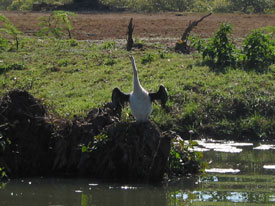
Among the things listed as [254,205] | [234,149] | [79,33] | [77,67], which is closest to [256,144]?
[234,149]

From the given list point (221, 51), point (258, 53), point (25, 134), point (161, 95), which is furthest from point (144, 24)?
point (25, 134)

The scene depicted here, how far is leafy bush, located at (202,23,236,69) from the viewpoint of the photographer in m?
17.3

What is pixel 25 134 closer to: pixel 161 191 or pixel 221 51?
pixel 161 191

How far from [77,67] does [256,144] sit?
593cm

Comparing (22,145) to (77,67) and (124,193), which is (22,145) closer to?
(124,193)

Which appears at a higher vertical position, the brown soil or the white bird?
the brown soil

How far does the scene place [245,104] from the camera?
1515cm

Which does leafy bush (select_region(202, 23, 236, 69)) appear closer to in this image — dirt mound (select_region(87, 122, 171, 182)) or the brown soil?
the brown soil

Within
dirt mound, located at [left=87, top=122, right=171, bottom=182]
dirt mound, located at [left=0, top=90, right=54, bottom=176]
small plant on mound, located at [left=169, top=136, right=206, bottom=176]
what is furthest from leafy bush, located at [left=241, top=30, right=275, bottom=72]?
dirt mound, located at [left=0, top=90, right=54, bottom=176]

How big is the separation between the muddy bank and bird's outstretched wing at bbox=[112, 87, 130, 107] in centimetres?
16

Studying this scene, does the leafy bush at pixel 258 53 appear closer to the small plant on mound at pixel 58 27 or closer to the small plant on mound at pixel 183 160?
the small plant on mound at pixel 183 160

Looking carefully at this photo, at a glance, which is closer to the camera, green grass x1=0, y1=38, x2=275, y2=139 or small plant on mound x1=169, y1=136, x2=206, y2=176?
small plant on mound x1=169, y1=136, x2=206, y2=176

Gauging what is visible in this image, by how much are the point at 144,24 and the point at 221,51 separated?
9.49 meters

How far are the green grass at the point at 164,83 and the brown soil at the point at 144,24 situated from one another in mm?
3792
